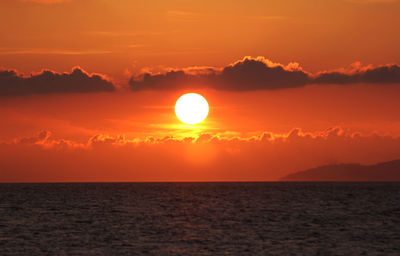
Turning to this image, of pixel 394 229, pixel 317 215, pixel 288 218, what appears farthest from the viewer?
pixel 317 215

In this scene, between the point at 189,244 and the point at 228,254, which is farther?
the point at 189,244

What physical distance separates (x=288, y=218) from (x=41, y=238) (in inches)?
1691

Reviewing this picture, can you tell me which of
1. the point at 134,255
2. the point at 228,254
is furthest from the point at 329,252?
the point at 134,255

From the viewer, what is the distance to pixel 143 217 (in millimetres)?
97875

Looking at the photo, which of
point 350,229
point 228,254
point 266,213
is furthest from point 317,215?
point 228,254

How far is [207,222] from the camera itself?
290 feet

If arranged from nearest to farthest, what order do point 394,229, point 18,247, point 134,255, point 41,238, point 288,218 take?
point 134,255 → point 18,247 → point 41,238 → point 394,229 → point 288,218

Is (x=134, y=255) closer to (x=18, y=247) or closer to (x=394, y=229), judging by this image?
(x=18, y=247)

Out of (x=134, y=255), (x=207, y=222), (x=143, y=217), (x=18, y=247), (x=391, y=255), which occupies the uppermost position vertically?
(x=143, y=217)

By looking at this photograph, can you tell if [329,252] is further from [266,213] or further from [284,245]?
[266,213]

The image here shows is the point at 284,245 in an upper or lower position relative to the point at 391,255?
upper

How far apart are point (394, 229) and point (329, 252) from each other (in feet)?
79.5

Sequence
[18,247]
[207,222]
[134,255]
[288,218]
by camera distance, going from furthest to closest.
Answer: [288,218]
[207,222]
[18,247]
[134,255]

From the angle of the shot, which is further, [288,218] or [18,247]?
[288,218]
